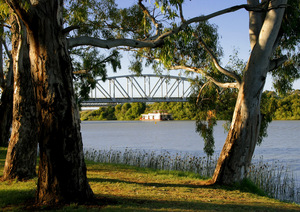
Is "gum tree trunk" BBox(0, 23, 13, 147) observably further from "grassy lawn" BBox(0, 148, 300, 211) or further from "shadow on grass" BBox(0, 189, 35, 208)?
"shadow on grass" BBox(0, 189, 35, 208)

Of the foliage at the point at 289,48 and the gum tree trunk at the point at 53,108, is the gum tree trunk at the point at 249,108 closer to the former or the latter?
the foliage at the point at 289,48

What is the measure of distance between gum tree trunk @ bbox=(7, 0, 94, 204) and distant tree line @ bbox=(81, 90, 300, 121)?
6262 millimetres

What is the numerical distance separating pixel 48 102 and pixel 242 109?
3.82m

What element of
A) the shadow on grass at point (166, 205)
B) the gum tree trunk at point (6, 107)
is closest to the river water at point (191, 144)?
the shadow on grass at point (166, 205)

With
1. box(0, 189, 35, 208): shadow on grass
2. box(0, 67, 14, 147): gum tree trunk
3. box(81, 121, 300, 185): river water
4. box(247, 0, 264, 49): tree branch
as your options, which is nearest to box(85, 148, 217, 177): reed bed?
box(81, 121, 300, 185): river water

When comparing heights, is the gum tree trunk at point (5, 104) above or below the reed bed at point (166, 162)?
above

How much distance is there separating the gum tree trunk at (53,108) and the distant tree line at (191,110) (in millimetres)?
6262

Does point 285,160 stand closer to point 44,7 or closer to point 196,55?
point 196,55

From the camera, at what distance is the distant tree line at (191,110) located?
34.9ft

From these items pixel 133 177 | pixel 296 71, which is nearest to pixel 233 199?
pixel 133 177

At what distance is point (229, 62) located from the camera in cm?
1059

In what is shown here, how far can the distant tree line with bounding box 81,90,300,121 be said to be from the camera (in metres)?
10.6

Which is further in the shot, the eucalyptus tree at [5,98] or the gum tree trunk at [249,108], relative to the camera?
the eucalyptus tree at [5,98]

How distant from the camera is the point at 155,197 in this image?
489 centimetres
